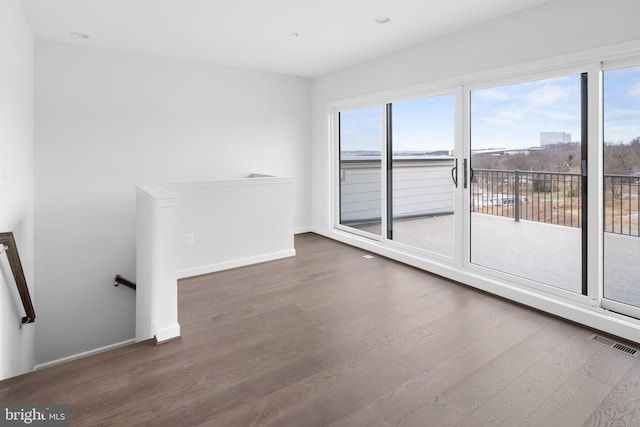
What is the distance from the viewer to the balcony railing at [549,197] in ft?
9.07

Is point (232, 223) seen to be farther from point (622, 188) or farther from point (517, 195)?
point (622, 188)

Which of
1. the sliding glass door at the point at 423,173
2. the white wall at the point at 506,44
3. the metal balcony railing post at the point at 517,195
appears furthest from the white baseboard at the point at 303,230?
the metal balcony railing post at the point at 517,195

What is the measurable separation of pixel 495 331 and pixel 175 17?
12.7 feet

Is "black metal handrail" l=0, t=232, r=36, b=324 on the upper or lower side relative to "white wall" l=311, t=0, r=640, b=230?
lower

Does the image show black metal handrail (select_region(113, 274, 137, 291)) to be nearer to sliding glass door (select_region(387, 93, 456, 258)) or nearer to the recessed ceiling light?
the recessed ceiling light

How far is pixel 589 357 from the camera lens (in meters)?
2.45

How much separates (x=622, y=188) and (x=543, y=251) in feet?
2.74

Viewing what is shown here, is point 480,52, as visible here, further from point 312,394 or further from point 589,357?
point 312,394

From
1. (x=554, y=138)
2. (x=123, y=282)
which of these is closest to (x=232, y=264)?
(x=123, y=282)

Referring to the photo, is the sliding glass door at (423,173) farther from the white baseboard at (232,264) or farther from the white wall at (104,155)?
the white wall at (104,155)

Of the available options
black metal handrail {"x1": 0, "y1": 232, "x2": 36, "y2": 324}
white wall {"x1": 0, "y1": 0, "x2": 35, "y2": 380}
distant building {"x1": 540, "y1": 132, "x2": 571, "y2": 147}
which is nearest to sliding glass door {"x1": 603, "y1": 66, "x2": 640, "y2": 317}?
distant building {"x1": 540, "y1": 132, "x2": 571, "y2": 147}

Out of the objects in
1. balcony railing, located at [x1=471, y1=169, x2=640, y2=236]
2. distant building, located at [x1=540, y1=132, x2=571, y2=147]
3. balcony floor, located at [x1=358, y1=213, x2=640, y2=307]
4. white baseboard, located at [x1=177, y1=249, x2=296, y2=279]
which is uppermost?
distant building, located at [x1=540, y1=132, x2=571, y2=147]

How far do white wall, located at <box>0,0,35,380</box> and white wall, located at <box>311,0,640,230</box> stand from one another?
3.66 m

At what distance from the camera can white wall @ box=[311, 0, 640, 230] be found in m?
2.67
